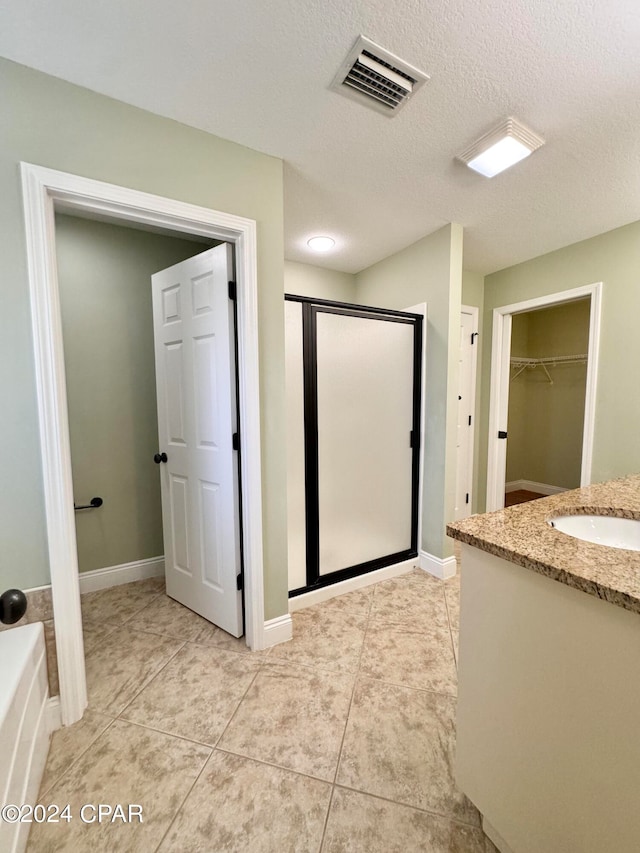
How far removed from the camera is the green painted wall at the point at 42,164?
3.93 ft

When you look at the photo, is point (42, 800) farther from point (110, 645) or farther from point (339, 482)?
point (339, 482)

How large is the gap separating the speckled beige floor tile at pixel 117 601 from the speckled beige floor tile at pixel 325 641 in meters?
0.99

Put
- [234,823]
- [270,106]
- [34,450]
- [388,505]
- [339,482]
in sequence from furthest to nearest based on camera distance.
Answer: [388,505], [339,482], [270,106], [34,450], [234,823]

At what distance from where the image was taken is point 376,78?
4.12 feet

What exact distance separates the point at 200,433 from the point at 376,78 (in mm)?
1720

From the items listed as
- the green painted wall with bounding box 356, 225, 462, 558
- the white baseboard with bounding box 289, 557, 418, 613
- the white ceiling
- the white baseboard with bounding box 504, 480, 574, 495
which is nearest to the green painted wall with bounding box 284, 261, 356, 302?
the green painted wall with bounding box 356, 225, 462, 558

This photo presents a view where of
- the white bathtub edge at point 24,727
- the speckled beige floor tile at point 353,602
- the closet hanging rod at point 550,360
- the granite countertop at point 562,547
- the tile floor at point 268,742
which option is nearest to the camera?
the granite countertop at point 562,547

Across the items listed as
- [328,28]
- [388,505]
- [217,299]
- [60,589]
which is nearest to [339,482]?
[388,505]

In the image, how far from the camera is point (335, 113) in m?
1.40

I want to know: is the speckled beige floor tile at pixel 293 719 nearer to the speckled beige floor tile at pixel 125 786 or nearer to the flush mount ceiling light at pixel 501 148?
the speckled beige floor tile at pixel 125 786

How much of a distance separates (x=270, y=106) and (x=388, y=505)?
7.62ft

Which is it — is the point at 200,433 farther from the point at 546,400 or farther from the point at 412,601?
the point at 546,400

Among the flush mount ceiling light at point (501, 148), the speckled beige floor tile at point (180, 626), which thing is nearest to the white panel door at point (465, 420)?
the flush mount ceiling light at point (501, 148)

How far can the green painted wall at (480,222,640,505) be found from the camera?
7.85 feet
